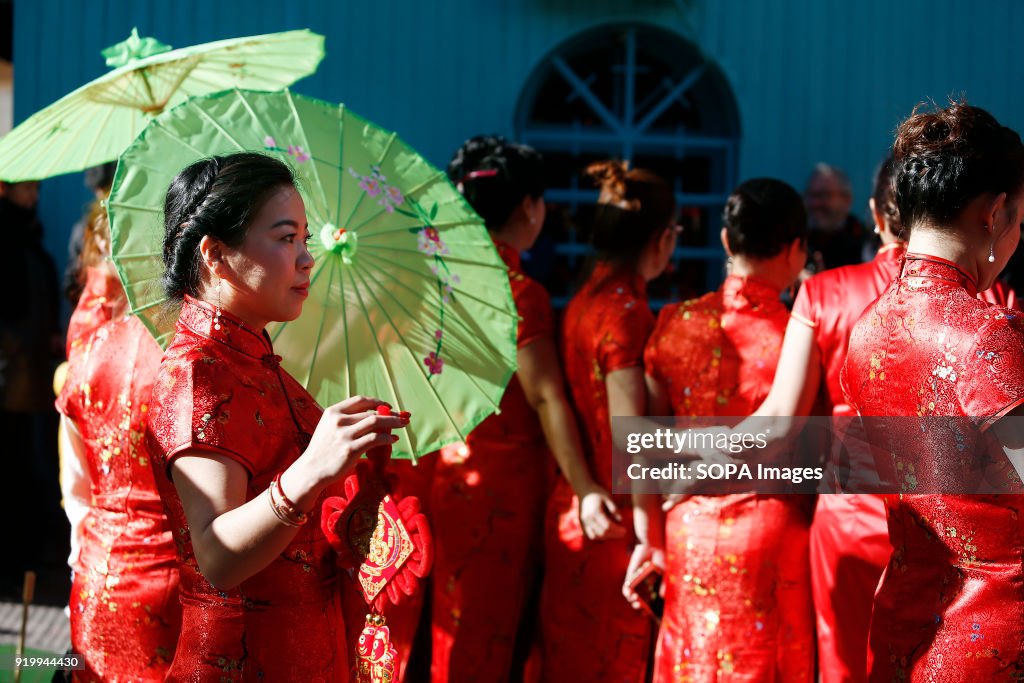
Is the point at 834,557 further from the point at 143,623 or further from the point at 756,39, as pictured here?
the point at 756,39

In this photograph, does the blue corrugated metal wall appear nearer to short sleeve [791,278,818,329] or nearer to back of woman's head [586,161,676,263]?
back of woman's head [586,161,676,263]

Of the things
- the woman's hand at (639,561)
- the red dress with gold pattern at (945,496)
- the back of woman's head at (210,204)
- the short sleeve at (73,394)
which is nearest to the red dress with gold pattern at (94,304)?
the short sleeve at (73,394)

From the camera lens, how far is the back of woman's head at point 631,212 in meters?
2.89

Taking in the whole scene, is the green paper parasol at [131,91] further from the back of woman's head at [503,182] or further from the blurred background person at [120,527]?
the back of woman's head at [503,182]

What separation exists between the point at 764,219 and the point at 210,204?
151 cm

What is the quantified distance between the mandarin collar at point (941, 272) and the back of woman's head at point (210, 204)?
106cm

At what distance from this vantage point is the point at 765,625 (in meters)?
2.59

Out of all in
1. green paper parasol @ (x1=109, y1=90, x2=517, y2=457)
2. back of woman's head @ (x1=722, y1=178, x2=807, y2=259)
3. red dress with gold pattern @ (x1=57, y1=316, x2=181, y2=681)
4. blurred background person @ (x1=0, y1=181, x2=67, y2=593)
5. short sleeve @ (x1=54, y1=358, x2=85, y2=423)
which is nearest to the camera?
green paper parasol @ (x1=109, y1=90, x2=517, y2=457)

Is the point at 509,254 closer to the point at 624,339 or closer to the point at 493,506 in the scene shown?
the point at 624,339

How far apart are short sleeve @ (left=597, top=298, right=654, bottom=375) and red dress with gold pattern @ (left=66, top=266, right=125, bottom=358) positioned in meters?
1.21

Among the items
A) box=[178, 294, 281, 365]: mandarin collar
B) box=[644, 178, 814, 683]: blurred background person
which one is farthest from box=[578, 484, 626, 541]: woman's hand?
box=[178, 294, 281, 365]: mandarin collar

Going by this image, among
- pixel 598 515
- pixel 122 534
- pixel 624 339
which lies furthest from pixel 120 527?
pixel 624 339

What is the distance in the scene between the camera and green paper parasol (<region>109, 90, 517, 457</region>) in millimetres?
1989

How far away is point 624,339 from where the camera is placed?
282 cm
